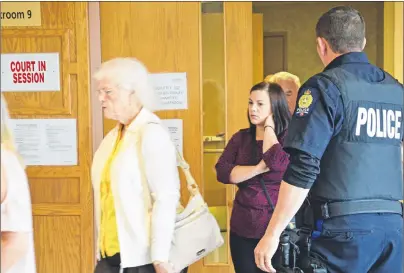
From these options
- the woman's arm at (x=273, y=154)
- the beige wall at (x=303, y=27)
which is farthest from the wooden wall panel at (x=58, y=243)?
the beige wall at (x=303, y=27)

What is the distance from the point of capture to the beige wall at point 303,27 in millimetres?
5016

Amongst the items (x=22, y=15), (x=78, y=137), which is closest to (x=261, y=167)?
(x=78, y=137)

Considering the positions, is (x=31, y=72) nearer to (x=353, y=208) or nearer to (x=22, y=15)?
(x=22, y=15)

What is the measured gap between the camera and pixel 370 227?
1.79m

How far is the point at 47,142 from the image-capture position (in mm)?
3195

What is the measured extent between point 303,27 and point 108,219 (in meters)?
3.73

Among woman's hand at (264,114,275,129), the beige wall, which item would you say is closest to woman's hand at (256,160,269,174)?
woman's hand at (264,114,275,129)

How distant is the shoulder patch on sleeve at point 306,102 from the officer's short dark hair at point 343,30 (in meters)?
0.20

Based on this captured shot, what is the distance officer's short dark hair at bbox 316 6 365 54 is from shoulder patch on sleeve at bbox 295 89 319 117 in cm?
20

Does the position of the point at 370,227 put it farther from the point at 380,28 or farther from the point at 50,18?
the point at 380,28

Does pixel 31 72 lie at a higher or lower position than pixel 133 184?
higher

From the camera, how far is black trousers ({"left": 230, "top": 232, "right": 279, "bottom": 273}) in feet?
8.22

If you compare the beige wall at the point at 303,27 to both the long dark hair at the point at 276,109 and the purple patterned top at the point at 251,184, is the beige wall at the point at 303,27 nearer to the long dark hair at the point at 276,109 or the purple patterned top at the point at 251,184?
the long dark hair at the point at 276,109

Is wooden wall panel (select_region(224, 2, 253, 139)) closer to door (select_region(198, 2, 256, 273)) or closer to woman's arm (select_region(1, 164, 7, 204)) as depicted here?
door (select_region(198, 2, 256, 273))
